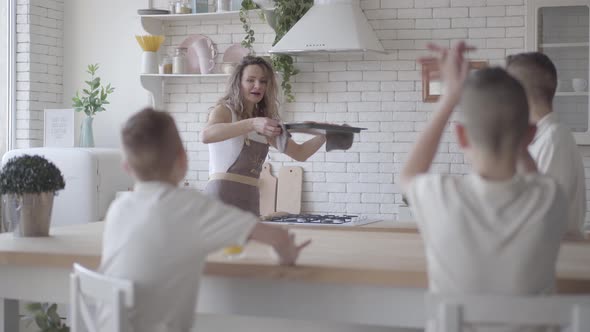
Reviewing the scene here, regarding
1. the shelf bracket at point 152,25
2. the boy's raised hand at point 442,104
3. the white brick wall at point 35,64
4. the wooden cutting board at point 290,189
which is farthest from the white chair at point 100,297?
the white brick wall at point 35,64

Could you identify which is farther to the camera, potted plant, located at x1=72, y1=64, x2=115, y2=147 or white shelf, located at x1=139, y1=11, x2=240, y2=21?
potted plant, located at x1=72, y1=64, x2=115, y2=147

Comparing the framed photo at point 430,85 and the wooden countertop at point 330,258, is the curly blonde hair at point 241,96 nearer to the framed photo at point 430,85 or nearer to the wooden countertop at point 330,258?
the wooden countertop at point 330,258

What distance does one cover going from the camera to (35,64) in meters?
6.34

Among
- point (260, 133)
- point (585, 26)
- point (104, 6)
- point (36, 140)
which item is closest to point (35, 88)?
point (36, 140)

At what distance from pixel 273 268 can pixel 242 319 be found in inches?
26.5

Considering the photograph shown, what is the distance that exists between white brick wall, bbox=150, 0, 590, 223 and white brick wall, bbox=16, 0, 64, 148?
5.37 feet

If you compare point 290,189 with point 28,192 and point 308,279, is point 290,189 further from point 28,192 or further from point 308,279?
point 308,279

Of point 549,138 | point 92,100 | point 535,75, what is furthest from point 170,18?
point 549,138

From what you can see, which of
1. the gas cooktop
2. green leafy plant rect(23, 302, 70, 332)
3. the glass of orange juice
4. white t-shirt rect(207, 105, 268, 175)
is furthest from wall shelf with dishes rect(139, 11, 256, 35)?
the glass of orange juice

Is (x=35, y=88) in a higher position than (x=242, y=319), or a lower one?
higher

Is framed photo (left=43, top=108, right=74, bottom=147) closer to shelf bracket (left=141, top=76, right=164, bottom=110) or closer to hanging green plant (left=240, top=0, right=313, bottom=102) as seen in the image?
shelf bracket (left=141, top=76, right=164, bottom=110)

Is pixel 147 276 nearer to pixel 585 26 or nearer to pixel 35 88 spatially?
pixel 585 26

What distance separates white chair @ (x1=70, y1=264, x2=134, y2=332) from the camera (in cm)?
207

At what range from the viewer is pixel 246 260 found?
240 centimetres
